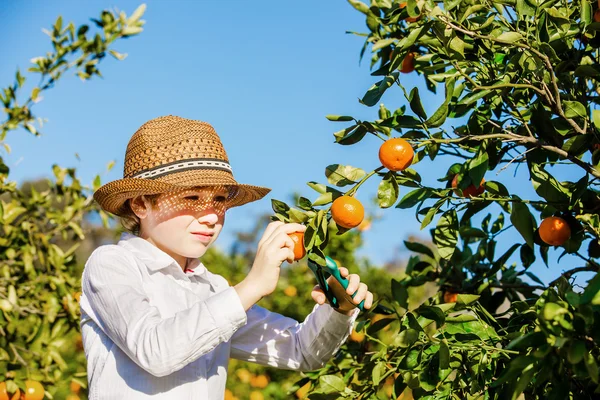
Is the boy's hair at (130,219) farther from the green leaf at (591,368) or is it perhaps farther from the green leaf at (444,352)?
the green leaf at (591,368)

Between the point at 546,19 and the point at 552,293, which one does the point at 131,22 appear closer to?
the point at 546,19

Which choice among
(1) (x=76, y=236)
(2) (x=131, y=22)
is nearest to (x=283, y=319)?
(1) (x=76, y=236)

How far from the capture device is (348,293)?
5.09ft

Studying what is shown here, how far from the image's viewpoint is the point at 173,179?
163cm

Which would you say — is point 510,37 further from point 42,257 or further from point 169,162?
point 42,257

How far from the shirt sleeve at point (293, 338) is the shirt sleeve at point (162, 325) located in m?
0.35

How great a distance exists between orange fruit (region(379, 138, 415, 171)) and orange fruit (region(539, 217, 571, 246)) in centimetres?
35

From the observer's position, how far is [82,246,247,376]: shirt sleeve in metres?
1.36

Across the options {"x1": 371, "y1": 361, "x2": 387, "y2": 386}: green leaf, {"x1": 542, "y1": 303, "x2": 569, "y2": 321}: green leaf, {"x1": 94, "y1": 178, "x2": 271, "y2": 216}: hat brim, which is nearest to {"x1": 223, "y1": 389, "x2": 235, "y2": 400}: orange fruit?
{"x1": 94, "y1": 178, "x2": 271, "y2": 216}: hat brim

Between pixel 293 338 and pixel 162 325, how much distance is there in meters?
0.50

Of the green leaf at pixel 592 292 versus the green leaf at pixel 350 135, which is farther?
the green leaf at pixel 350 135

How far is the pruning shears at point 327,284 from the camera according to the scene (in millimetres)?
1487

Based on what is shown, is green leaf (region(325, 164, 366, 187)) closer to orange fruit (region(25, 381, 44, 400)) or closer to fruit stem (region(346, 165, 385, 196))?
fruit stem (region(346, 165, 385, 196))

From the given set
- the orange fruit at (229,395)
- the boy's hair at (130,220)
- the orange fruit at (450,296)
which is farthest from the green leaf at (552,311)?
the orange fruit at (229,395)
